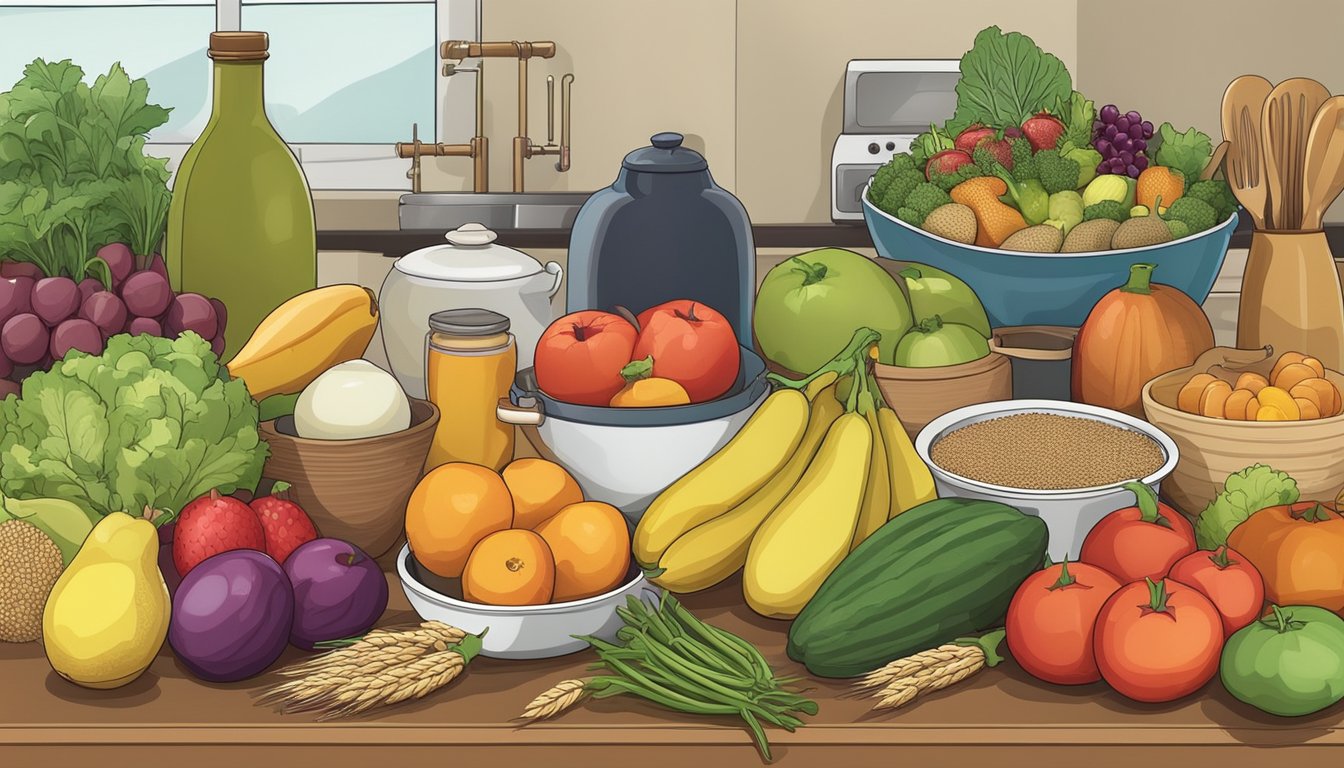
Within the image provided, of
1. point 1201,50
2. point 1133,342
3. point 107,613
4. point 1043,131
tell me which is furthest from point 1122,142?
point 1201,50

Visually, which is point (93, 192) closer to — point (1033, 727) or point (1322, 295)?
point (1033, 727)

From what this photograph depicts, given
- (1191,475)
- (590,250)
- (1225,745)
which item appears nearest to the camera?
(1225,745)

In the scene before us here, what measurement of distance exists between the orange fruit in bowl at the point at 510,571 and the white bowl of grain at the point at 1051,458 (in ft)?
0.95

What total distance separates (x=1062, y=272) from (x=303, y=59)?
3.02m

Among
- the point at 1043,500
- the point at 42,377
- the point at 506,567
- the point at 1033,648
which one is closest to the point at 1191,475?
the point at 1043,500

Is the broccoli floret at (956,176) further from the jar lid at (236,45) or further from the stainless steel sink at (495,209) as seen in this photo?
the stainless steel sink at (495,209)

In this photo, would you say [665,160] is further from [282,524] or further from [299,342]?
[282,524]

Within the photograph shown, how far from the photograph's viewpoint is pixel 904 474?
0.95 m

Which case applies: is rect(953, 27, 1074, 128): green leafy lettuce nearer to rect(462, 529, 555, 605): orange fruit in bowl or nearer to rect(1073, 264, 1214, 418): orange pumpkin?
rect(1073, 264, 1214, 418): orange pumpkin

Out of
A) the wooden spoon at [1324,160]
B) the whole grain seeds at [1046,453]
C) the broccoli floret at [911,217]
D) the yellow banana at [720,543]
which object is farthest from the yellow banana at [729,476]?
the wooden spoon at [1324,160]

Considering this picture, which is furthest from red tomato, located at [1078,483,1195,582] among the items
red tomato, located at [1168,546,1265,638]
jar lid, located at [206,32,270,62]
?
jar lid, located at [206,32,270,62]

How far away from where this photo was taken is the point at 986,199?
1.36 metres

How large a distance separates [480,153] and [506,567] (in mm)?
2724

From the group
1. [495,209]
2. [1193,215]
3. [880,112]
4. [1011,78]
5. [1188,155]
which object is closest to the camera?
[1193,215]
